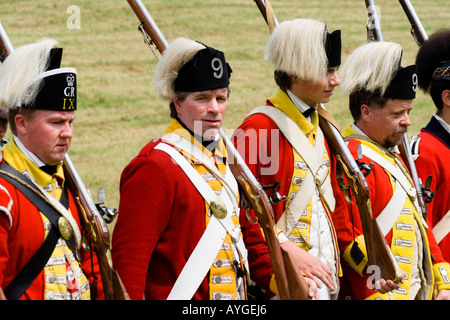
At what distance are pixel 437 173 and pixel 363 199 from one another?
1.03 m

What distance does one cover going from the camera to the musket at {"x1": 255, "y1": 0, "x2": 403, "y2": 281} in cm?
464

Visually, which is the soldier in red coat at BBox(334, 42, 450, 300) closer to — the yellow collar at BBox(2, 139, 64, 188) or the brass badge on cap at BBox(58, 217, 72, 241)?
the brass badge on cap at BBox(58, 217, 72, 241)

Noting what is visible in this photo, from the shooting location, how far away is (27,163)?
361 centimetres

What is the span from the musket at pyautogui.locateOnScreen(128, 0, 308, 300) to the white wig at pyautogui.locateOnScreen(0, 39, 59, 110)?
74cm

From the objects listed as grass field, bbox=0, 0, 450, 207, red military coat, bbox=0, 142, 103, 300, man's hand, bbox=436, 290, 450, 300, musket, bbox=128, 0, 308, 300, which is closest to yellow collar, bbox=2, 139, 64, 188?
Answer: red military coat, bbox=0, 142, 103, 300

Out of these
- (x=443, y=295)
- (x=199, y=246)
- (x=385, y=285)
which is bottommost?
(x=443, y=295)

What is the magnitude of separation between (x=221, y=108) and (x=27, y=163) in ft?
3.07

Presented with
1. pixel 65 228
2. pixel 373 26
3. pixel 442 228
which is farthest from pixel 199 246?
pixel 373 26

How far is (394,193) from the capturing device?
4973mm

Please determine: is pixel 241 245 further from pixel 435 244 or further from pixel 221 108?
pixel 435 244

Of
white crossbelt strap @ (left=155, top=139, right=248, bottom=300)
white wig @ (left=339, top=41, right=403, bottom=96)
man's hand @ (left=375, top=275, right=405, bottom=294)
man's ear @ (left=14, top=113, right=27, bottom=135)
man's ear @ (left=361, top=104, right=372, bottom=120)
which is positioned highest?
white wig @ (left=339, top=41, right=403, bottom=96)

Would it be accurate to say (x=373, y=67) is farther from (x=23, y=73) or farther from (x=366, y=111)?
(x=23, y=73)

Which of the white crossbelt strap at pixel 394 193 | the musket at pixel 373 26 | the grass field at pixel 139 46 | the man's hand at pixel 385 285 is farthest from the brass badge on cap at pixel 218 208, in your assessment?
the grass field at pixel 139 46

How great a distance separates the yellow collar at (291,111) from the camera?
4.60 metres
